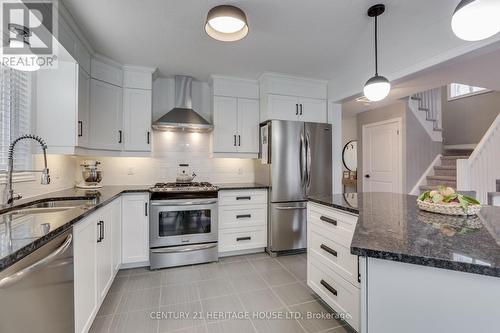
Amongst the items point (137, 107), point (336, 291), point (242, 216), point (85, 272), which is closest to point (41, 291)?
point (85, 272)

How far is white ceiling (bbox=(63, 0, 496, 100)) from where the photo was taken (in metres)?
1.86

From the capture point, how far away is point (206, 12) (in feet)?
6.34

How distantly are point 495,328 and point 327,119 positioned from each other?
3099 mm

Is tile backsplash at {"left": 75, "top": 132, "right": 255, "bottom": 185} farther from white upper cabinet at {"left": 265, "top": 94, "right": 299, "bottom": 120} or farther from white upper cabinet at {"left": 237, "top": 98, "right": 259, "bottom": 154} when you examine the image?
white upper cabinet at {"left": 265, "top": 94, "right": 299, "bottom": 120}

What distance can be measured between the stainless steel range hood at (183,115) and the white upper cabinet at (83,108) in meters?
0.77

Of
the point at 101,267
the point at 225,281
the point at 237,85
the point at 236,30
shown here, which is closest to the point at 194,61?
the point at 237,85

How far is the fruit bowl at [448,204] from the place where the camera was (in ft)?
4.27

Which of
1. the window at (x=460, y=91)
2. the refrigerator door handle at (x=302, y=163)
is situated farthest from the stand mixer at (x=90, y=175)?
the window at (x=460, y=91)

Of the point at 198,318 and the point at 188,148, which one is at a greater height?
the point at 188,148

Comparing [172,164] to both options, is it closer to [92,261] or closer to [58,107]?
[58,107]

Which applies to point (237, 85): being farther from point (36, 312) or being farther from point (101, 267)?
point (36, 312)

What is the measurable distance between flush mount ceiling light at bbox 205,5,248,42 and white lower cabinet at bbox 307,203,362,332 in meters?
1.58

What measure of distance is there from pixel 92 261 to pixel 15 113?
135 centimetres

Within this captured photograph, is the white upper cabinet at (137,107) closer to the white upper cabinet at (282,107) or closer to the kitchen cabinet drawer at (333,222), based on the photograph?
the white upper cabinet at (282,107)
